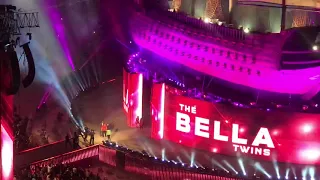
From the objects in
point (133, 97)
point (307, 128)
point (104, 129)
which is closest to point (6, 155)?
point (104, 129)

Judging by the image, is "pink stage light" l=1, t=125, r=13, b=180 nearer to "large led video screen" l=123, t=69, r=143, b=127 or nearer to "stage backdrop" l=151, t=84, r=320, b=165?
"stage backdrop" l=151, t=84, r=320, b=165

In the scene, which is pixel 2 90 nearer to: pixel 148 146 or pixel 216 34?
pixel 148 146

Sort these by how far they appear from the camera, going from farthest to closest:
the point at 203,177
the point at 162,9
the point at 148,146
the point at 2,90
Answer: the point at 162,9
the point at 148,146
the point at 203,177
the point at 2,90

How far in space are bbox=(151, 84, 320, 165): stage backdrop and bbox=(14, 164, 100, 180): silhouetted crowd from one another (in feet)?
27.3

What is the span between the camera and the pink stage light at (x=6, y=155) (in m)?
20.3

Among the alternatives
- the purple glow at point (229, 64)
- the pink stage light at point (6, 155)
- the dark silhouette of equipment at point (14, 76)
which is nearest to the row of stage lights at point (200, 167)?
the purple glow at point (229, 64)

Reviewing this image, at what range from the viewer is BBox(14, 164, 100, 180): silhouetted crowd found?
25281mm

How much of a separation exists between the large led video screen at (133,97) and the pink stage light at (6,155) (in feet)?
51.3

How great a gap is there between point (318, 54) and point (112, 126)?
46.4 feet

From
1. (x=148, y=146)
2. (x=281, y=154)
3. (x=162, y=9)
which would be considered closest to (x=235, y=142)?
(x=281, y=154)

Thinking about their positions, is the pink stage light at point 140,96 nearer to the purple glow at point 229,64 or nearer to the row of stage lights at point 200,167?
the purple glow at point 229,64

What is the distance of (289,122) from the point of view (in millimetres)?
29906

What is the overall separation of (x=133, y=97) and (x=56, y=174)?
11.6 m

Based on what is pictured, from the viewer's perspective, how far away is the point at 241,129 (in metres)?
30.8
